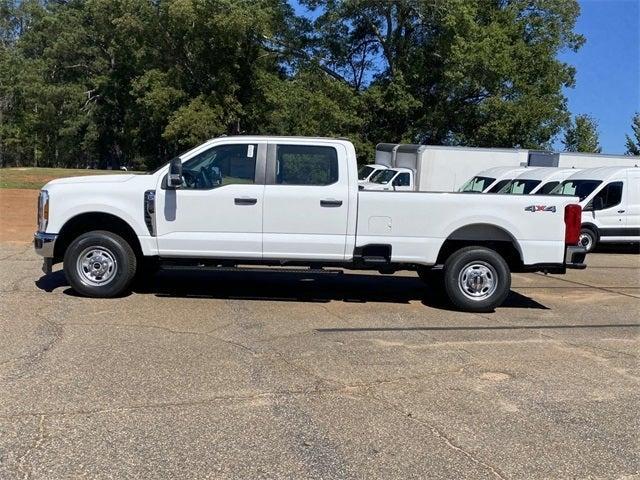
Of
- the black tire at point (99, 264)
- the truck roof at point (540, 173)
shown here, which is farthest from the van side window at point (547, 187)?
the black tire at point (99, 264)

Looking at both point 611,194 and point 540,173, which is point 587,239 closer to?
point 611,194

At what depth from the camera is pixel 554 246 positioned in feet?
28.2

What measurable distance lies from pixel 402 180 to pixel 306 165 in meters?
13.9

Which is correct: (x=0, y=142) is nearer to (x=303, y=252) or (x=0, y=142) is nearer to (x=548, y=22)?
(x=548, y=22)

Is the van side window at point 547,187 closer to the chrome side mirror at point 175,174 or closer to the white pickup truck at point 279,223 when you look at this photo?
the white pickup truck at point 279,223

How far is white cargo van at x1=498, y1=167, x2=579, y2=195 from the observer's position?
17.5 m

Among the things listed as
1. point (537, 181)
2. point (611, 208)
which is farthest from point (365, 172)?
point (611, 208)

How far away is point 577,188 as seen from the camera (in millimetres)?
17125

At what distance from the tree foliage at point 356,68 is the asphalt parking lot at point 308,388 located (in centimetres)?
2948

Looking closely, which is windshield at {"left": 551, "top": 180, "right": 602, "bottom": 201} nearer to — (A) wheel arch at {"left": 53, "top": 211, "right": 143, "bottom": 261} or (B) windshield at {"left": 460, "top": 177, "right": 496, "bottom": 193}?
(B) windshield at {"left": 460, "top": 177, "right": 496, "bottom": 193}

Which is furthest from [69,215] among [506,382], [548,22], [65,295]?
[548,22]

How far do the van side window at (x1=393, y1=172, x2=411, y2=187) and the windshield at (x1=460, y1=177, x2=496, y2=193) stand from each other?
2.07m

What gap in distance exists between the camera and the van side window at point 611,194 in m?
16.8

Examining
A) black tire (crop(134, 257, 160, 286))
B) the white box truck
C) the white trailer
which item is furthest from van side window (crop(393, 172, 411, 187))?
black tire (crop(134, 257, 160, 286))
